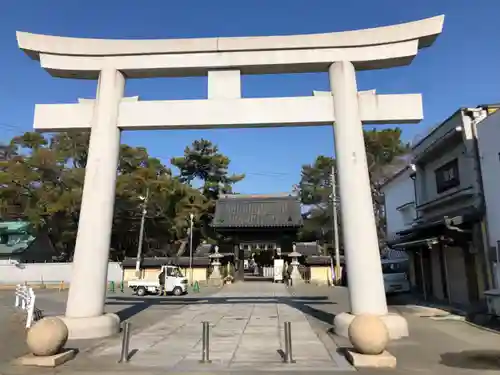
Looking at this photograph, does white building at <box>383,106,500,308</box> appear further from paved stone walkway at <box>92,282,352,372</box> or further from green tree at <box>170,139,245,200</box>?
green tree at <box>170,139,245,200</box>

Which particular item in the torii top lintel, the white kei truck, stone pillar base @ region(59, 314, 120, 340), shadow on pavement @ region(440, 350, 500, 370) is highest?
the torii top lintel

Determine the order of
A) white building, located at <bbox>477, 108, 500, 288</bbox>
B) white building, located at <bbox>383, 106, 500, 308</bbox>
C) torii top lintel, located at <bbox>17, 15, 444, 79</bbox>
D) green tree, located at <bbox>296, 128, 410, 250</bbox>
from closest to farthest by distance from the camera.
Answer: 1. torii top lintel, located at <bbox>17, 15, 444, 79</bbox>
2. white building, located at <bbox>477, 108, 500, 288</bbox>
3. white building, located at <bbox>383, 106, 500, 308</bbox>
4. green tree, located at <bbox>296, 128, 410, 250</bbox>

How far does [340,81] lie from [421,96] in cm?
241

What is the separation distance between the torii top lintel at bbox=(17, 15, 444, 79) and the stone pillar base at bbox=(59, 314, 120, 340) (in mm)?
7500

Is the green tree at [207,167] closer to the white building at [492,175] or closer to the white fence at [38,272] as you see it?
the white fence at [38,272]

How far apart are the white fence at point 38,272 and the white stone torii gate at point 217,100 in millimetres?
32302

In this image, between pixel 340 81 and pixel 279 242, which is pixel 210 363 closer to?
pixel 340 81

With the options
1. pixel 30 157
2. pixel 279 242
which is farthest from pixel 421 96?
pixel 30 157

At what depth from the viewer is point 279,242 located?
133 ft

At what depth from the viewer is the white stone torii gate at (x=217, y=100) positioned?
11.4m

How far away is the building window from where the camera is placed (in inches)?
703

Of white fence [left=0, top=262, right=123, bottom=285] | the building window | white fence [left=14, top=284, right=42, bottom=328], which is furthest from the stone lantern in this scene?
white fence [left=14, top=284, right=42, bottom=328]

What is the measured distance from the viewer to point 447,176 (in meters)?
18.8

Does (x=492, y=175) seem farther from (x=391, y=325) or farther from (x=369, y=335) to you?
(x=369, y=335)
